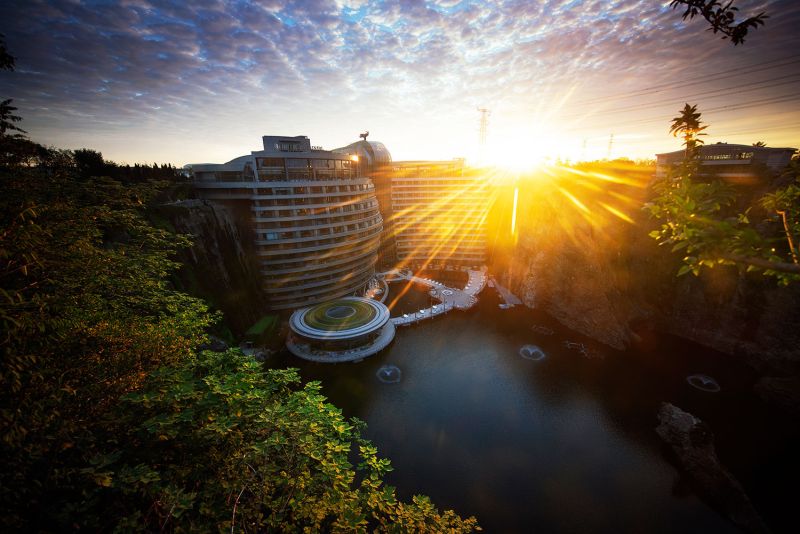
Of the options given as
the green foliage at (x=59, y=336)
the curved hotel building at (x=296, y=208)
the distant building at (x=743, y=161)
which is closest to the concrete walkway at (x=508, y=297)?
the distant building at (x=743, y=161)

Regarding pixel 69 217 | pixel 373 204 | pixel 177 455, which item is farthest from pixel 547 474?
pixel 373 204

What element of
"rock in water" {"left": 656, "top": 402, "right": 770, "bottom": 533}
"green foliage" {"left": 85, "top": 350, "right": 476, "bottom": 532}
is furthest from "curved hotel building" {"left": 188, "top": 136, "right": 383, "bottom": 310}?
"rock in water" {"left": 656, "top": 402, "right": 770, "bottom": 533}

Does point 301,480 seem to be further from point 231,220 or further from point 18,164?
point 231,220

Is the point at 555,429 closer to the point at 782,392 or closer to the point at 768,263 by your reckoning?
the point at 782,392

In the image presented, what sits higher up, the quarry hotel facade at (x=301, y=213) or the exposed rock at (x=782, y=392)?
the quarry hotel facade at (x=301, y=213)

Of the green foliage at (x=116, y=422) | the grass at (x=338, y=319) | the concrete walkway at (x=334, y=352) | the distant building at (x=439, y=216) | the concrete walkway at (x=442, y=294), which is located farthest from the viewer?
the distant building at (x=439, y=216)

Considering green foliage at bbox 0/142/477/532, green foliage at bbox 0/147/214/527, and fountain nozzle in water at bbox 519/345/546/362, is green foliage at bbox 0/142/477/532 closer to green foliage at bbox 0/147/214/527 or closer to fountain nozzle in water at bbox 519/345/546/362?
green foliage at bbox 0/147/214/527

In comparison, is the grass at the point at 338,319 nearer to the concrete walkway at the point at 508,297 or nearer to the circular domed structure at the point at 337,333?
the circular domed structure at the point at 337,333

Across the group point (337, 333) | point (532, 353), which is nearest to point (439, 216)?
point (532, 353)
